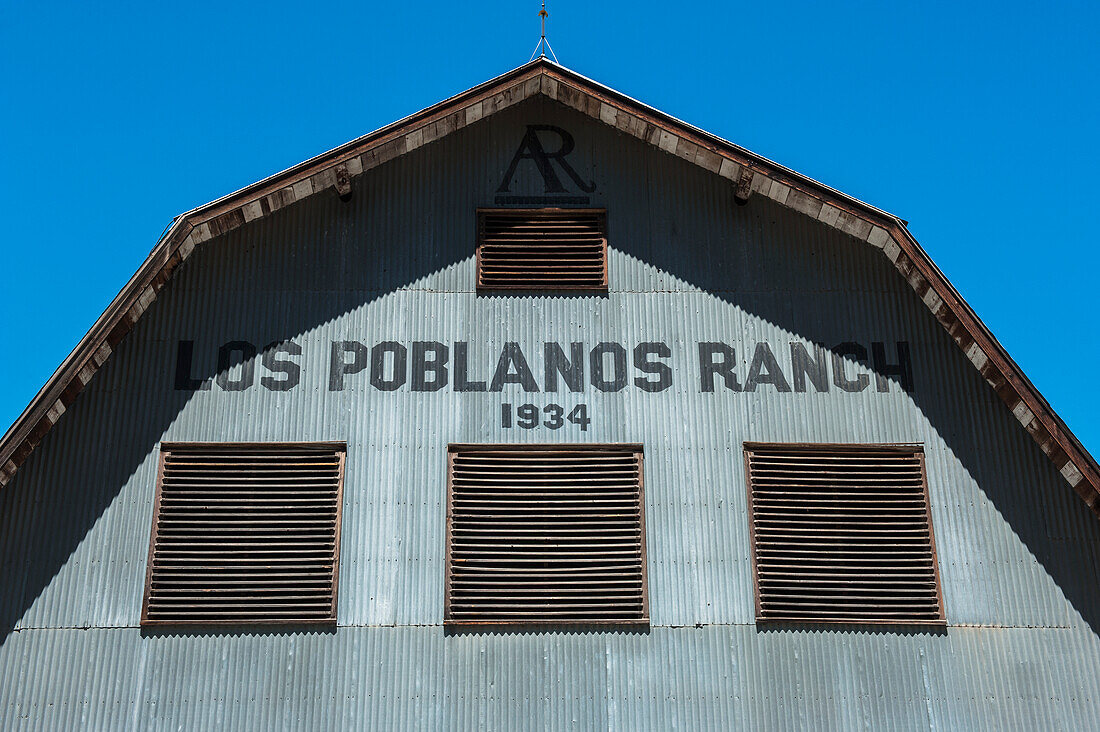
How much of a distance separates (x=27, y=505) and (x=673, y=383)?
998 cm

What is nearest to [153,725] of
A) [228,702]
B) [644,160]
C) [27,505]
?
[228,702]

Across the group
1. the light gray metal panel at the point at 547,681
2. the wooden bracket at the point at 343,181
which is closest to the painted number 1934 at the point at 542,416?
the light gray metal panel at the point at 547,681

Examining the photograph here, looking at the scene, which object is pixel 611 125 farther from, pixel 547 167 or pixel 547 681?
pixel 547 681

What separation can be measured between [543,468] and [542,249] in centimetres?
392

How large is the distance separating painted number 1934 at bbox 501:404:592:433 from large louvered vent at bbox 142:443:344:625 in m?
2.62

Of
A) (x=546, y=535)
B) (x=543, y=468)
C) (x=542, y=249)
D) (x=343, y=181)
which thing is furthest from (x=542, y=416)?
(x=343, y=181)

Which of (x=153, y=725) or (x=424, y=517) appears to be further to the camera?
(x=424, y=517)

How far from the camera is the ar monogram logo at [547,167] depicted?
69.6ft

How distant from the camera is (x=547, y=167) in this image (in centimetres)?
2142

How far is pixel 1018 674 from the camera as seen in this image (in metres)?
18.0

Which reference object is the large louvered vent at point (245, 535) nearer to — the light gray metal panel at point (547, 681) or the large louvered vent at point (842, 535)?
the light gray metal panel at point (547, 681)

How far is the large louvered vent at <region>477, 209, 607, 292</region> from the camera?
20594mm

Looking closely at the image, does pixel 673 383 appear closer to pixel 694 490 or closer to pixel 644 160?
pixel 694 490

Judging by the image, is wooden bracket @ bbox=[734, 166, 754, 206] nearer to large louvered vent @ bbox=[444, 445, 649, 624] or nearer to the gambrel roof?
the gambrel roof
